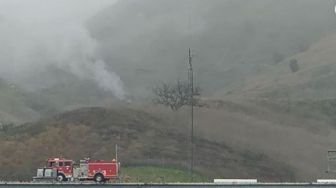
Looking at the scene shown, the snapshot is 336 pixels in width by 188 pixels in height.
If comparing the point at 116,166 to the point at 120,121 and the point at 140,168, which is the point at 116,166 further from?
the point at 120,121

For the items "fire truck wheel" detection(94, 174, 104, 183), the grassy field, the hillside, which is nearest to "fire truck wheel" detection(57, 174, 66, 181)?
"fire truck wheel" detection(94, 174, 104, 183)

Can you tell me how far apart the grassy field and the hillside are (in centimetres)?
356

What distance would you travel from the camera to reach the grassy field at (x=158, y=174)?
12564 centimetres

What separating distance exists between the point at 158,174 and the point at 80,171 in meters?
37.8

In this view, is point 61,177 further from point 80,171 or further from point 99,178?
point 99,178

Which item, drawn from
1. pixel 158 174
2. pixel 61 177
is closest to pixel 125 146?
pixel 158 174

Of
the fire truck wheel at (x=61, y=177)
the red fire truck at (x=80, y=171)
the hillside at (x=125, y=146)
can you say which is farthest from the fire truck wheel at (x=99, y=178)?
the hillside at (x=125, y=146)

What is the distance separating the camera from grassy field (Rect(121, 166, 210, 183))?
412 ft

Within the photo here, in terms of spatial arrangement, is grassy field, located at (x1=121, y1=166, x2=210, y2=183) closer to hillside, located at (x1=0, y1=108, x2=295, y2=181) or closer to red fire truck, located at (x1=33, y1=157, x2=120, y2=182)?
hillside, located at (x1=0, y1=108, x2=295, y2=181)

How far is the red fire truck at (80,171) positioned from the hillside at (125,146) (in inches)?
1467

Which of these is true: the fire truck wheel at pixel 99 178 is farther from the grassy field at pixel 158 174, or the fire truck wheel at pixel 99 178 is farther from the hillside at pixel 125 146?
the hillside at pixel 125 146

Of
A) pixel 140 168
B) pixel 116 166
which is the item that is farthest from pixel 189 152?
pixel 116 166

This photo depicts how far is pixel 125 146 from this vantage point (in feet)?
502

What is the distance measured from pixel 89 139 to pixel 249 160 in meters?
37.7
